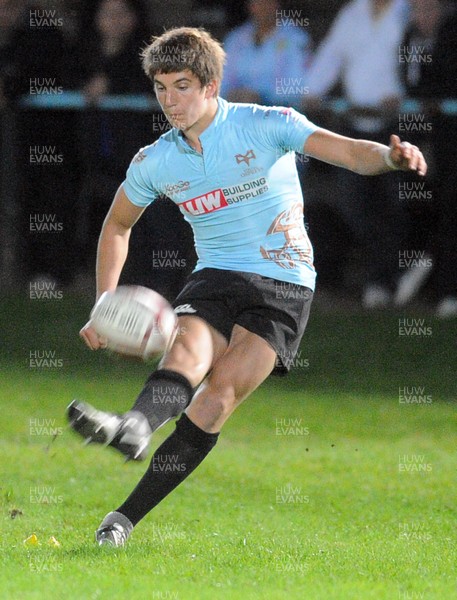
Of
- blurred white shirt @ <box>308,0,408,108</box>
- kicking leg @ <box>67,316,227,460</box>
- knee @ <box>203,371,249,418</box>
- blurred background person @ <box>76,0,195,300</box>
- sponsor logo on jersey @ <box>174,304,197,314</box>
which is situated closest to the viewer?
kicking leg @ <box>67,316,227,460</box>

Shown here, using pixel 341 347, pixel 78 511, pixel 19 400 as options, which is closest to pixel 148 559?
pixel 78 511

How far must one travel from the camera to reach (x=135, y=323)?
19.6 feet

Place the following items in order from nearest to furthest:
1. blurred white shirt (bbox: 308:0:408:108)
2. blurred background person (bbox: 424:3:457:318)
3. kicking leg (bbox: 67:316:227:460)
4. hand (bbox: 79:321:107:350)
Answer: kicking leg (bbox: 67:316:227:460) < hand (bbox: 79:321:107:350) < blurred white shirt (bbox: 308:0:408:108) < blurred background person (bbox: 424:3:457:318)

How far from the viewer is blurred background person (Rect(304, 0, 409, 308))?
12.2 meters

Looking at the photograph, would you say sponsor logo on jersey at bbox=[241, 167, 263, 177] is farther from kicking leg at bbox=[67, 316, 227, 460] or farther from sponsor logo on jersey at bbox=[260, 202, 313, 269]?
kicking leg at bbox=[67, 316, 227, 460]

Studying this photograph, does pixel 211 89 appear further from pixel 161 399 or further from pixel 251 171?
pixel 161 399

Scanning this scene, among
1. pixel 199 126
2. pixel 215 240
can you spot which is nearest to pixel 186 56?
pixel 199 126

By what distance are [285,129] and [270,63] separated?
6134 millimetres

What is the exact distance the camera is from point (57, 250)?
14.2 m

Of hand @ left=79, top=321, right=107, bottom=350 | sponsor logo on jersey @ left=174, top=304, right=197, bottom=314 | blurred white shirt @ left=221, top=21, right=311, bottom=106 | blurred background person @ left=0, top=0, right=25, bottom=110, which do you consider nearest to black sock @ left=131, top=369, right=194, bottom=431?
hand @ left=79, top=321, right=107, bottom=350

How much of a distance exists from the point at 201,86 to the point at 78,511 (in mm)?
2631

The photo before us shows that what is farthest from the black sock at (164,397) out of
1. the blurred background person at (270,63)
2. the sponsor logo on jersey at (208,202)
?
the blurred background person at (270,63)

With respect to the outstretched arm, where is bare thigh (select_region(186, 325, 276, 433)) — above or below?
below

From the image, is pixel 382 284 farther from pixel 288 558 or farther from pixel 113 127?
pixel 288 558
